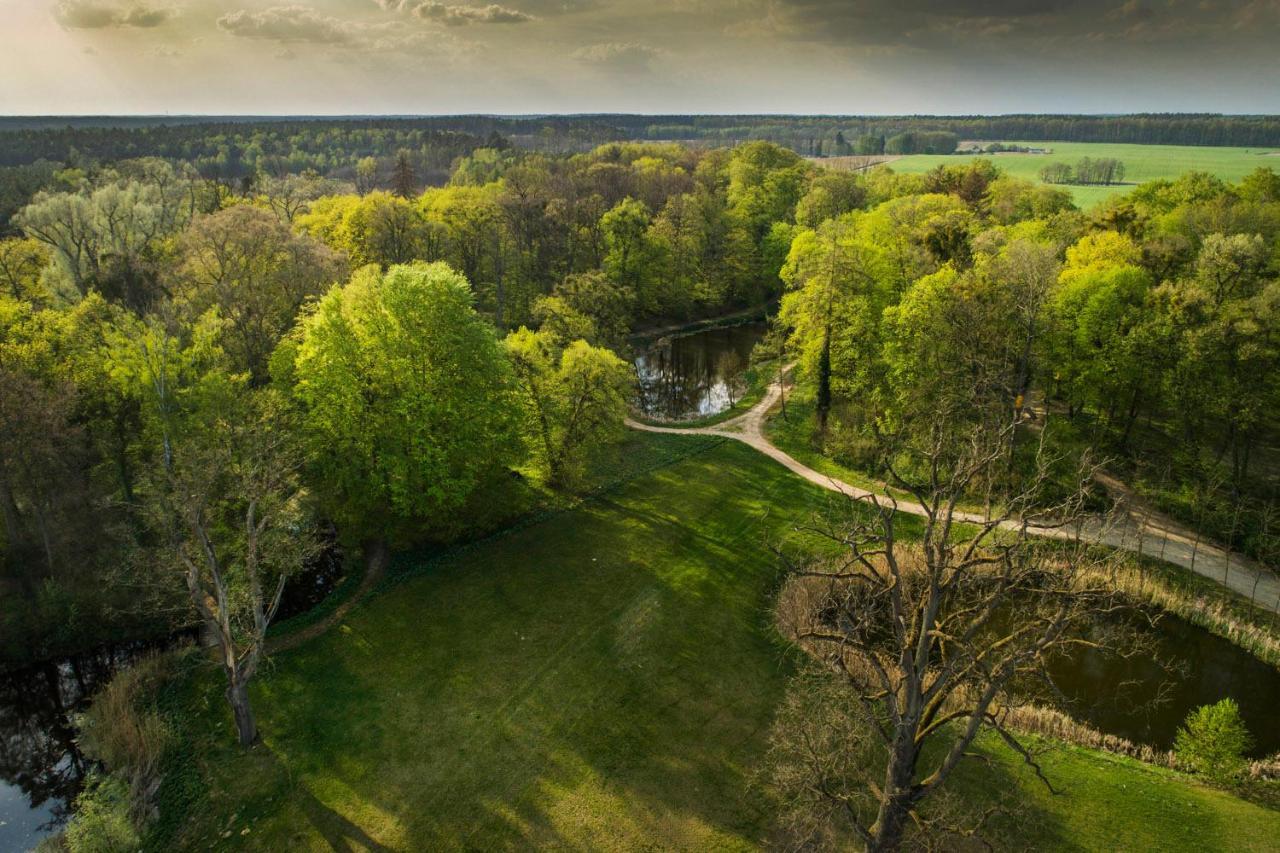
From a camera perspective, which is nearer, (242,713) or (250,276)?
(242,713)

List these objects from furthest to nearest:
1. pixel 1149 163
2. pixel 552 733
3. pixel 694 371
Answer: pixel 1149 163 → pixel 694 371 → pixel 552 733

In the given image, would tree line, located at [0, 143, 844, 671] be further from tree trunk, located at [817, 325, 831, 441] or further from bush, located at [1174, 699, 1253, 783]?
bush, located at [1174, 699, 1253, 783]

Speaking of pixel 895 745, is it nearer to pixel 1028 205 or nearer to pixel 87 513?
pixel 87 513

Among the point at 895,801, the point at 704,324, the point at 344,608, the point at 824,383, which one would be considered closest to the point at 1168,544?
the point at 824,383

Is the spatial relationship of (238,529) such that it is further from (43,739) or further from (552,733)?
(552,733)

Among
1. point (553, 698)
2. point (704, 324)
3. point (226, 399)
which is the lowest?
point (553, 698)

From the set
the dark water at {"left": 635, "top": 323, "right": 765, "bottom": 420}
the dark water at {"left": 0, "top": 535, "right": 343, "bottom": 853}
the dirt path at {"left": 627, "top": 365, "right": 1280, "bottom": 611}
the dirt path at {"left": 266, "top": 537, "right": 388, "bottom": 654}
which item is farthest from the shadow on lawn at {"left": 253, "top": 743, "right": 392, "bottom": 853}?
the dark water at {"left": 635, "top": 323, "right": 765, "bottom": 420}

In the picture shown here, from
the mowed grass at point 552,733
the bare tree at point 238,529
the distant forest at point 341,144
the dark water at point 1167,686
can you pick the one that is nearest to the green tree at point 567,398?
the mowed grass at point 552,733

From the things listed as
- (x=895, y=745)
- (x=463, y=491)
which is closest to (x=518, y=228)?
(x=463, y=491)
